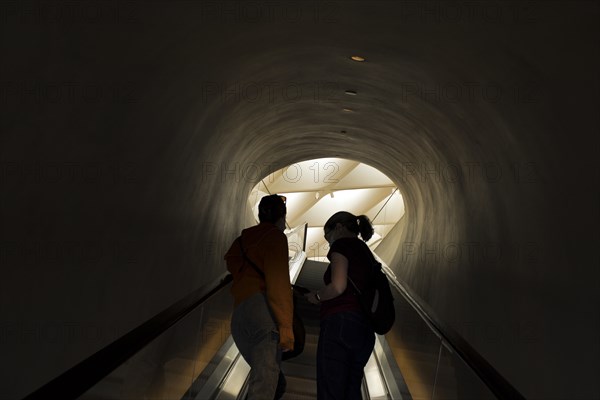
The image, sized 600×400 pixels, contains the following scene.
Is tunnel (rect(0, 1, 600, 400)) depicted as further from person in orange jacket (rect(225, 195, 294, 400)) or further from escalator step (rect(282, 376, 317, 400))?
escalator step (rect(282, 376, 317, 400))

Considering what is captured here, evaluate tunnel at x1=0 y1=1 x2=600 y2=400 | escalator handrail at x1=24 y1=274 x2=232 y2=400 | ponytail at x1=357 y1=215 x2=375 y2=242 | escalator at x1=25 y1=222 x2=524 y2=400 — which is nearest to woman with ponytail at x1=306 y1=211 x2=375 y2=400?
ponytail at x1=357 y1=215 x2=375 y2=242

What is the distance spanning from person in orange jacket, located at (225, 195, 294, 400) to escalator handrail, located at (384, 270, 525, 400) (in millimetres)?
1084

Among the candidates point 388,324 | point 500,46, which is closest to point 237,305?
point 388,324

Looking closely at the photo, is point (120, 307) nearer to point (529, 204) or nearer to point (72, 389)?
point (72, 389)

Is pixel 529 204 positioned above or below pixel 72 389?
above

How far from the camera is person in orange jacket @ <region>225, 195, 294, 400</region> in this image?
394 centimetres

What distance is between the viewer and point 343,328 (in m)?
4.23

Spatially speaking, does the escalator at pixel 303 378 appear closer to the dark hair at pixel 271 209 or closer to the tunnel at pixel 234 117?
the tunnel at pixel 234 117

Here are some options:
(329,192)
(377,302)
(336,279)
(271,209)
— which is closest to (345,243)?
(336,279)

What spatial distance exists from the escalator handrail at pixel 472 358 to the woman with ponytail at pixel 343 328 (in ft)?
1.91

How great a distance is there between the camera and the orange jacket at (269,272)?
12.9 feet

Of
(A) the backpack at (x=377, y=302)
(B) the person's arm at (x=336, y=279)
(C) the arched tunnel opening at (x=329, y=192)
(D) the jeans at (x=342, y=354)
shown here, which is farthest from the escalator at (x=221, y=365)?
(C) the arched tunnel opening at (x=329, y=192)

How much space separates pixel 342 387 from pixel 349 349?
0.25m

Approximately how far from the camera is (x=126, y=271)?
5.44 meters
